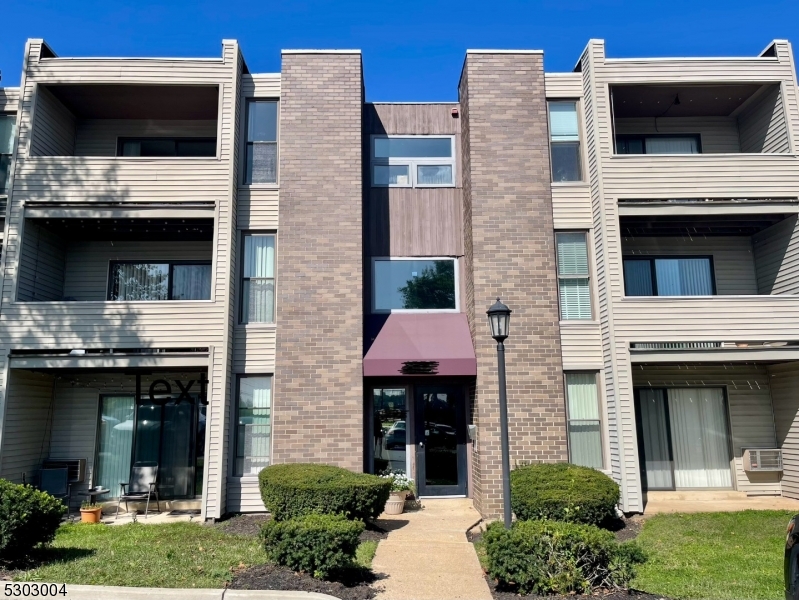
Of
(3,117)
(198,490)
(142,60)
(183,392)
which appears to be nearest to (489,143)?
(142,60)

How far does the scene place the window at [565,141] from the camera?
44.4ft

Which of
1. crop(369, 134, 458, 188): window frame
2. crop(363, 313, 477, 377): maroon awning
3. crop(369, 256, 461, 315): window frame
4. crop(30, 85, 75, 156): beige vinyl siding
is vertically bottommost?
crop(363, 313, 477, 377): maroon awning

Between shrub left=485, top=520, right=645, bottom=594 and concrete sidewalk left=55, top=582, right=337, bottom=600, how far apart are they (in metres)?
2.06

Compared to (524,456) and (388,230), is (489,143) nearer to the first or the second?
(388,230)

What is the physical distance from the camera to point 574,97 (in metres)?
13.7

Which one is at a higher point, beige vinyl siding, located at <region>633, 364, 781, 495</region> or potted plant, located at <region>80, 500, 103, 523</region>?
beige vinyl siding, located at <region>633, 364, 781, 495</region>

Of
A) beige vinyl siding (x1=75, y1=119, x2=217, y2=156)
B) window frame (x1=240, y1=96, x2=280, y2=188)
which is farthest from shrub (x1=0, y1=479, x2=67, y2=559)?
beige vinyl siding (x1=75, y1=119, x2=217, y2=156)

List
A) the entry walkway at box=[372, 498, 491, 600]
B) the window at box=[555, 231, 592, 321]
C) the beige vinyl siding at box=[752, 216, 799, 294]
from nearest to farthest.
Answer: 1. the entry walkway at box=[372, 498, 491, 600]
2. the window at box=[555, 231, 592, 321]
3. the beige vinyl siding at box=[752, 216, 799, 294]

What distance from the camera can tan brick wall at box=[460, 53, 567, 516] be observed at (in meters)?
12.0

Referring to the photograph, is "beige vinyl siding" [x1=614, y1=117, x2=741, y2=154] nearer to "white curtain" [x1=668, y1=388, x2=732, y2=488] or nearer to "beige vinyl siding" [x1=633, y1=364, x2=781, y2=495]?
"beige vinyl siding" [x1=633, y1=364, x2=781, y2=495]

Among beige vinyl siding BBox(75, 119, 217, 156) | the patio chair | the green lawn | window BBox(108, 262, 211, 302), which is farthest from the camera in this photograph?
beige vinyl siding BBox(75, 119, 217, 156)

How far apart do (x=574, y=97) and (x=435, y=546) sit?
9933 mm

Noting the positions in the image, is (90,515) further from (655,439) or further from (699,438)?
(699,438)

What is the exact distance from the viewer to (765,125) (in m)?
13.9
